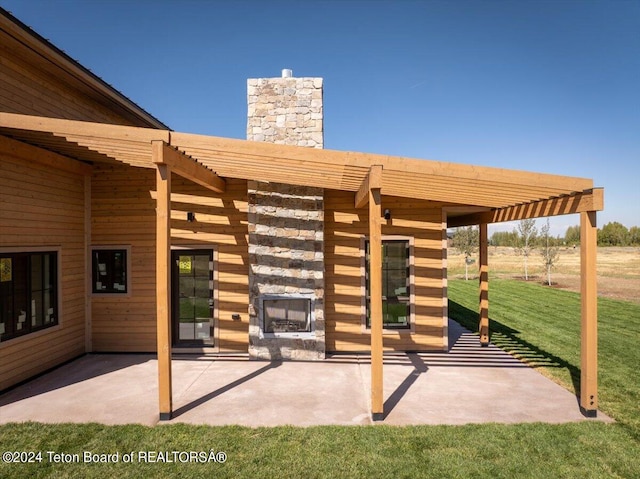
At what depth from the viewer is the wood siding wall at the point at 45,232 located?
519cm

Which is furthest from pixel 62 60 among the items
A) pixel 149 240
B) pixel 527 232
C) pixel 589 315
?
pixel 527 232

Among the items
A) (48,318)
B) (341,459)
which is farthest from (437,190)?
(48,318)

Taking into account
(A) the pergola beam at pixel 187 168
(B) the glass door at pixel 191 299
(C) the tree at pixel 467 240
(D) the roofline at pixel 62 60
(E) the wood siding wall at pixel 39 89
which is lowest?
(B) the glass door at pixel 191 299

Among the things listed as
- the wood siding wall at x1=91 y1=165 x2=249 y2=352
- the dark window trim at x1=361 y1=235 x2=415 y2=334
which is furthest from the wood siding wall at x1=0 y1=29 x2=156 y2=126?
the dark window trim at x1=361 y1=235 x2=415 y2=334

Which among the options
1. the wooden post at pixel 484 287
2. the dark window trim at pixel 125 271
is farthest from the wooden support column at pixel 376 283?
the dark window trim at pixel 125 271

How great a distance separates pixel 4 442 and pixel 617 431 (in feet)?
22.2

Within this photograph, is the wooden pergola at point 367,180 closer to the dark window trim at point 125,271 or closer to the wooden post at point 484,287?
the dark window trim at point 125,271

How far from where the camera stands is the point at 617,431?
3.92 meters

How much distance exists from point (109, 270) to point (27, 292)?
1561mm

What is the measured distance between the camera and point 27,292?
565cm

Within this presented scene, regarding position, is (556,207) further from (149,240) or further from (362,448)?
(149,240)

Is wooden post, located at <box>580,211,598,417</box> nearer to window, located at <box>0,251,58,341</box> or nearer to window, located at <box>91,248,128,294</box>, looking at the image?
window, located at <box>91,248,128,294</box>

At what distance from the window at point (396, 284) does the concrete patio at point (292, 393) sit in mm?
861

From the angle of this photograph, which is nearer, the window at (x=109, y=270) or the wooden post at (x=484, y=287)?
the window at (x=109, y=270)
